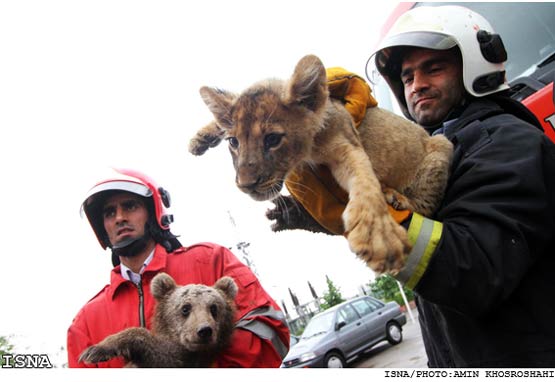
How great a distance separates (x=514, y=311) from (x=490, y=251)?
0.47 meters

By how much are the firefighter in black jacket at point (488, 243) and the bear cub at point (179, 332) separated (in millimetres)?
910

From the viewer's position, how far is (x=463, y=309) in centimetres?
171

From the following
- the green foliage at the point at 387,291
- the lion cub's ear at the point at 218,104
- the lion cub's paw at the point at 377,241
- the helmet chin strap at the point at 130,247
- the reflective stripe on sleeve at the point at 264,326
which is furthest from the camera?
the green foliage at the point at 387,291

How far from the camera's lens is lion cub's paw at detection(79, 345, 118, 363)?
1.62 meters

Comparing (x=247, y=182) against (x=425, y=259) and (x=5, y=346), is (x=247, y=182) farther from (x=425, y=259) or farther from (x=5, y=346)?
(x=5, y=346)

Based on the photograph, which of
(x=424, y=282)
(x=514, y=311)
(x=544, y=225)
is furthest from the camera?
(x=514, y=311)

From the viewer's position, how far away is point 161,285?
1.94 m

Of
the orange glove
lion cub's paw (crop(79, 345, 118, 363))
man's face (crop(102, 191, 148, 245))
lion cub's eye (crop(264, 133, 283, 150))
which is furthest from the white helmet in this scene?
lion cub's paw (crop(79, 345, 118, 363))

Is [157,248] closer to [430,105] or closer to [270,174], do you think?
[270,174]

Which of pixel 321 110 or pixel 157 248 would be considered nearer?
pixel 321 110

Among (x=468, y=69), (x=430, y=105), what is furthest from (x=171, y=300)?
(x=468, y=69)

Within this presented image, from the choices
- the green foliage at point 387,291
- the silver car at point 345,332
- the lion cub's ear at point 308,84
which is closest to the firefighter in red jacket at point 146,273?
the lion cub's ear at point 308,84

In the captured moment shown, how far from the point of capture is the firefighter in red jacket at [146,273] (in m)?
1.90

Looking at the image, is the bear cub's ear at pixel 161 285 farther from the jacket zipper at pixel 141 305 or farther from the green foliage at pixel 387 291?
the green foliage at pixel 387 291
